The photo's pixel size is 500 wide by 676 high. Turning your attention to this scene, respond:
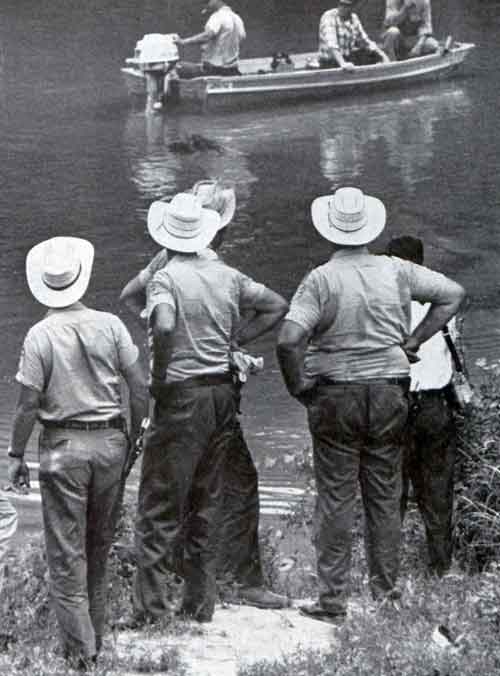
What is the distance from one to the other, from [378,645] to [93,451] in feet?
3.93

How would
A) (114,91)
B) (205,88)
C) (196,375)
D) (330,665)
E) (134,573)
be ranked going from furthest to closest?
1. (114,91)
2. (205,88)
3. (134,573)
4. (196,375)
5. (330,665)

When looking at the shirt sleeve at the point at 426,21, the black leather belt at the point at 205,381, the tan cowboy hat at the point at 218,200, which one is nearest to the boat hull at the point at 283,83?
the shirt sleeve at the point at 426,21

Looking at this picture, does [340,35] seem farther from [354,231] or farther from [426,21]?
[354,231]

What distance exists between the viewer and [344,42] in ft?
78.4

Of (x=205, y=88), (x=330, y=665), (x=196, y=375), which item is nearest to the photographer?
(x=330, y=665)

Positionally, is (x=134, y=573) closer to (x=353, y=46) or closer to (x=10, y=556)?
(x=10, y=556)

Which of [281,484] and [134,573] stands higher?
[134,573]

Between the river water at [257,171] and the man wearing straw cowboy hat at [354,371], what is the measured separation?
3.24 m

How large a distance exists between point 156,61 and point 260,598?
57.2ft

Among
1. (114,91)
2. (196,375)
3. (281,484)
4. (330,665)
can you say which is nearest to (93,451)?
(196,375)

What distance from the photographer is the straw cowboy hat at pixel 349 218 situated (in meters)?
6.17

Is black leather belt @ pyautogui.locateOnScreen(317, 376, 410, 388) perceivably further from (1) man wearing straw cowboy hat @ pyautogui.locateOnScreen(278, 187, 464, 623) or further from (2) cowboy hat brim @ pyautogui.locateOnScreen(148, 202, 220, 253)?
(2) cowboy hat brim @ pyautogui.locateOnScreen(148, 202, 220, 253)

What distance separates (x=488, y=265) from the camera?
52.3 ft

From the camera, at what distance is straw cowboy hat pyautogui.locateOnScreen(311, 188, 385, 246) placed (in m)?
6.17
